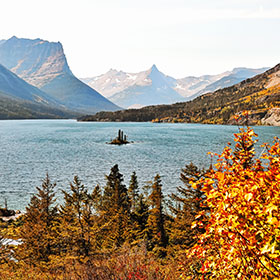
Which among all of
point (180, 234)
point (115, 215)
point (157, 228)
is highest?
point (180, 234)

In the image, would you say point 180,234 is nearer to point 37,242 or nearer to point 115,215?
point 115,215

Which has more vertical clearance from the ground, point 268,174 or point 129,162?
point 268,174

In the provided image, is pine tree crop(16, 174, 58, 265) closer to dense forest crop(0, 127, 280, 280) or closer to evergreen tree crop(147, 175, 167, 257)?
dense forest crop(0, 127, 280, 280)

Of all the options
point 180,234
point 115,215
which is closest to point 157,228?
point 115,215

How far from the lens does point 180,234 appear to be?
86.8 ft

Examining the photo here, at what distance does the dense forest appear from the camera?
615 cm

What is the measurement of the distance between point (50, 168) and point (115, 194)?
45.2 meters

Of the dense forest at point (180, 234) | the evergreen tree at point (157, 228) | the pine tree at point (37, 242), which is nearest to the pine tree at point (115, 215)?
the dense forest at point (180, 234)

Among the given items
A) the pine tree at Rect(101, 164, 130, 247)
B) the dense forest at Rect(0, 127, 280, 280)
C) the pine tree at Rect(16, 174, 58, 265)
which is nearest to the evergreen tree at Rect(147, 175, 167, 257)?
the dense forest at Rect(0, 127, 280, 280)

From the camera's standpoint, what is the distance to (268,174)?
6.68 metres

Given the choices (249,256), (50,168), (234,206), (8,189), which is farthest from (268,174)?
(50,168)

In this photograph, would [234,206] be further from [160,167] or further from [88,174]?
[160,167]

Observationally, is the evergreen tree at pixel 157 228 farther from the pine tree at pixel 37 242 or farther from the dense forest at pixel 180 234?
the pine tree at pixel 37 242

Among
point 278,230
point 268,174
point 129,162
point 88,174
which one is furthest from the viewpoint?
point 129,162
